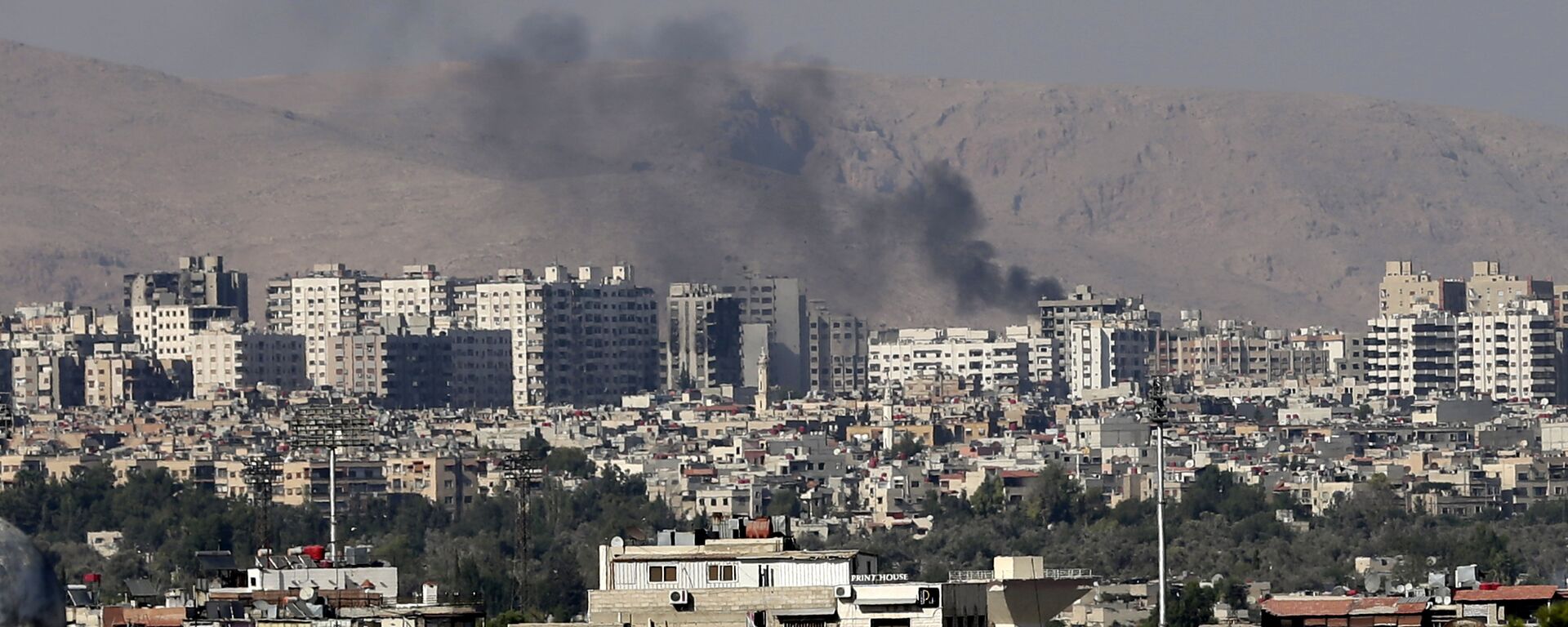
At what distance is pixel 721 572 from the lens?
125 ft

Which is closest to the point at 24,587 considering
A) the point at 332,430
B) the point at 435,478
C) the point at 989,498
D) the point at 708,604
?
the point at 708,604

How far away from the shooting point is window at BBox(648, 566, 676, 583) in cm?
3788

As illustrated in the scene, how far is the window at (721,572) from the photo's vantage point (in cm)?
3794

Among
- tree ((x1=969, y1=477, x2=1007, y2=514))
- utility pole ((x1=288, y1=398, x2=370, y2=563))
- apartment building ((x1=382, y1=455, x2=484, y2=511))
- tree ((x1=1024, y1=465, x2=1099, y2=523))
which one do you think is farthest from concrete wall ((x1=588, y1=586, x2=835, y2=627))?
apartment building ((x1=382, y1=455, x2=484, y2=511))

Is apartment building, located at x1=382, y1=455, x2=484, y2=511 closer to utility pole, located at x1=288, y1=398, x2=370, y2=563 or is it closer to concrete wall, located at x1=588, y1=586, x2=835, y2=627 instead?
utility pole, located at x1=288, y1=398, x2=370, y2=563

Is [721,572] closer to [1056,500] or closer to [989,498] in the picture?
[1056,500]

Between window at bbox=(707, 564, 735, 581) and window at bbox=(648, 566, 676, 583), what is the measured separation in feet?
1.01

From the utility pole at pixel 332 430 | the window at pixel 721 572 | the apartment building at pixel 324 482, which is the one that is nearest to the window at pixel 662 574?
the window at pixel 721 572

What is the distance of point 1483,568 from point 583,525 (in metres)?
33.2

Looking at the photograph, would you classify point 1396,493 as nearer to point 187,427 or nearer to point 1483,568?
point 1483,568

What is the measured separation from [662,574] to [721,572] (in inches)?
20.0

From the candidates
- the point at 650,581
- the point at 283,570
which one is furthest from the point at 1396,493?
the point at 650,581

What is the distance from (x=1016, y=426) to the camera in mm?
198000

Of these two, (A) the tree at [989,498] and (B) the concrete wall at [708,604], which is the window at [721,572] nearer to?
(B) the concrete wall at [708,604]
